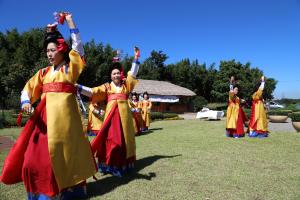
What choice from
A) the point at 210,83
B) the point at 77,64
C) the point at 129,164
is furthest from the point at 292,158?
the point at 210,83

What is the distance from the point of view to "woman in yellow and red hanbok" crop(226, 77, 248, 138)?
1192 cm

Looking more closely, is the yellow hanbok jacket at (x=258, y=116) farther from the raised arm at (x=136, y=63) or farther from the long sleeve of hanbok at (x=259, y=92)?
the raised arm at (x=136, y=63)

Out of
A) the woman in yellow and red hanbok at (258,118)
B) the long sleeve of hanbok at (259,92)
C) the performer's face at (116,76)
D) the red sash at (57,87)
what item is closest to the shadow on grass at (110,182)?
the red sash at (57,87)

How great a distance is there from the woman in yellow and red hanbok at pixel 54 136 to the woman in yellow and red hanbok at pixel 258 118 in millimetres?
8746

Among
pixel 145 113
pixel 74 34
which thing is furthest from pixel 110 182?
pixel 145 113

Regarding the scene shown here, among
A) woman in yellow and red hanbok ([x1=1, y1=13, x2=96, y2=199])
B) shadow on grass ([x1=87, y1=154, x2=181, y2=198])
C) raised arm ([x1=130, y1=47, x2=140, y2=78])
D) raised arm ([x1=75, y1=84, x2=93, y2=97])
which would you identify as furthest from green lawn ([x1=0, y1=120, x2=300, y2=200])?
raised arm ([x1=130, y1=47, x2=140, y2=78])

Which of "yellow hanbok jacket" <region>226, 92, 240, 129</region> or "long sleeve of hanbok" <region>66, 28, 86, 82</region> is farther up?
"long sleeve of hanbok" <region>66, 28, 86, 82</region>

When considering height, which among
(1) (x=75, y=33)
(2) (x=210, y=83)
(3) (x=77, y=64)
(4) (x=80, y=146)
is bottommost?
(4) (x=80, y=146)

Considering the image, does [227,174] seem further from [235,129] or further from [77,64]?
[235,129]

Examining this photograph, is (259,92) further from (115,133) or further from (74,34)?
(74,34)

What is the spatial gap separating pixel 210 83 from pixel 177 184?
48.4 m

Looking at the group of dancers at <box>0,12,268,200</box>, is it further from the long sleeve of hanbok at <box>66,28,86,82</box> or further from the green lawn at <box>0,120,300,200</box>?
the green lawn at <box>0,120,300,200</box>

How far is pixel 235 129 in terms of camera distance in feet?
39.2

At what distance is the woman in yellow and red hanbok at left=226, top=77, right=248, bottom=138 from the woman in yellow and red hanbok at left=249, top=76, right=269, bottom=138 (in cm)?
42
